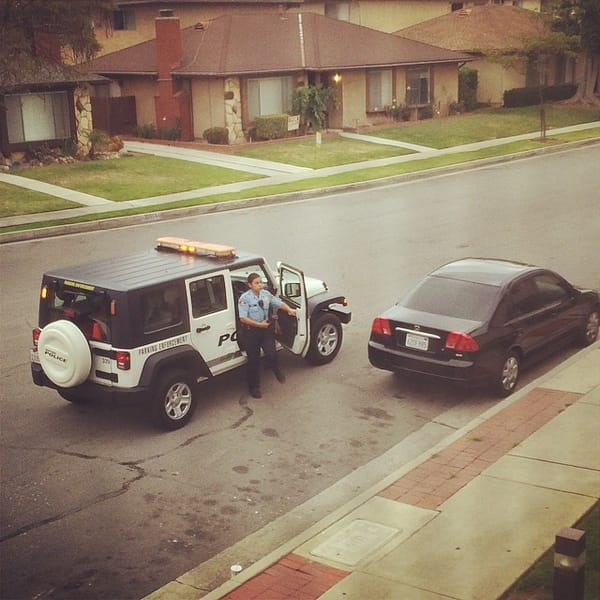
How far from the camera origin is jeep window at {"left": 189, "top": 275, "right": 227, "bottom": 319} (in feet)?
37.6

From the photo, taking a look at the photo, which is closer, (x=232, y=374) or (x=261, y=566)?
(x=261, y=566)

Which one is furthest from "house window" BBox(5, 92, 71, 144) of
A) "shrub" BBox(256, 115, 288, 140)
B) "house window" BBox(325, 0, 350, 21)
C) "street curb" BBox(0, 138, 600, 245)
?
"house window" BBox(325, 0, 350, 21)

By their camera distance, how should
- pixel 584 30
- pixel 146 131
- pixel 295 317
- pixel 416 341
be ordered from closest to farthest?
pixel 416 341 → pixel 295 317 → pixel 146 131 → pixel 584 30

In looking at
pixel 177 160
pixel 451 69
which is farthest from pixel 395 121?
pixel 177 160

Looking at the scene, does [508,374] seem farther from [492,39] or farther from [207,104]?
[492,39]

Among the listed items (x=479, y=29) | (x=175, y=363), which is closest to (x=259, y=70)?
(x=479, y=29)

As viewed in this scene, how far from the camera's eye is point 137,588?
794 cm

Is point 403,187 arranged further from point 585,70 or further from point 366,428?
point 585,70

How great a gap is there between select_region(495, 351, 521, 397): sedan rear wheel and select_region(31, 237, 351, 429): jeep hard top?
2611mm

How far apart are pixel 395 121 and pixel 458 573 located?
40469 millimetres

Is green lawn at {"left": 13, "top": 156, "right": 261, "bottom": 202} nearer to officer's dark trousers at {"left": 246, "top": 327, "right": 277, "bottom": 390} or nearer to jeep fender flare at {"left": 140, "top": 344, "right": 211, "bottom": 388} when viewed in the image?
officer's dark trousers at {"left": 246, "top": 327, "right": 277, "bottom": 390}

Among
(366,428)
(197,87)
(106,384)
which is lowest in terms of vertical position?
(366,428)

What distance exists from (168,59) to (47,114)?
747cm

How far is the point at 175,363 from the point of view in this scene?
11281 millimetres
